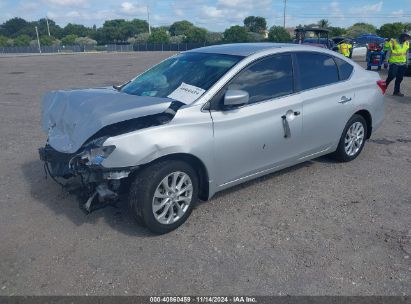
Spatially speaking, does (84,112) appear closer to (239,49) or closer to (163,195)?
(163,195)

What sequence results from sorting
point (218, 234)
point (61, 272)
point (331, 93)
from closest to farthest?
point (61, 272) < point (218, 234) < point (331, 93)

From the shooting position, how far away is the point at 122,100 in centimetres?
371

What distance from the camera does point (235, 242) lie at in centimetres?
337

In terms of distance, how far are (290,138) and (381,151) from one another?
2.45 m

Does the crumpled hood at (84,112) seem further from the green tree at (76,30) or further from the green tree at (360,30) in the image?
the green tree at (76,30)

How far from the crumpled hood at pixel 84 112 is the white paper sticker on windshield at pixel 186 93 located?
0.17 metres

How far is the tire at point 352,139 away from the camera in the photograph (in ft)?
16.5

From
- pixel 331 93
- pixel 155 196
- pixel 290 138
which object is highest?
pixel 331 93

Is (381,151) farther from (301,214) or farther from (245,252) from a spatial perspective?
(245,252)

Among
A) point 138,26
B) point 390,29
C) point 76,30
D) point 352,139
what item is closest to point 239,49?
point 352,139

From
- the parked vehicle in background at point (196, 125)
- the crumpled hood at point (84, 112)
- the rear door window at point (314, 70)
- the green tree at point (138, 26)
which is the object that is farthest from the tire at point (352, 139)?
the green tree at point (138, 26)

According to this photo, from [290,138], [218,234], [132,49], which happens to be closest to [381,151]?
[290,138]

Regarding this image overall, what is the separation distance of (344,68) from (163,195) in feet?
10.7

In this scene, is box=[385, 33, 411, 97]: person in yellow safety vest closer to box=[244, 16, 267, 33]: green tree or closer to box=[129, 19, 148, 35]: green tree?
box=[244, 16, 267, 33]: green tree
